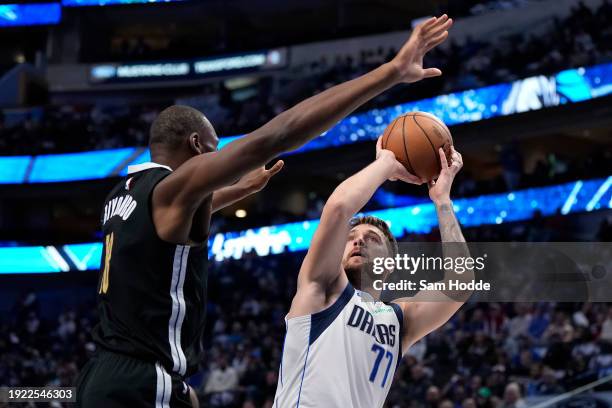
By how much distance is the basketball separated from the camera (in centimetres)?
384

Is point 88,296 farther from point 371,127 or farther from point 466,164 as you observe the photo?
point 466,164

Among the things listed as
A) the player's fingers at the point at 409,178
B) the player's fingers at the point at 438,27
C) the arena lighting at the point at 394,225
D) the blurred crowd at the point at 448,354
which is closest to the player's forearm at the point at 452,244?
the player's fingers at the point at 409,178

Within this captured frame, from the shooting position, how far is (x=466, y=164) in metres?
23.2

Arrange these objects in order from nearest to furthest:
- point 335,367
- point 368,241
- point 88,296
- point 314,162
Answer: point 335,367 < point 368,241 < point 314,162 < point 88,296

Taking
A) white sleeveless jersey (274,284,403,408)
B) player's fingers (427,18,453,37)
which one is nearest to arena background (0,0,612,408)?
white sleeveless jersey (274,284,403,408)

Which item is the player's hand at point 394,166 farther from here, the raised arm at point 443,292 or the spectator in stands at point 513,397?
the spectator in stands at point 513,397

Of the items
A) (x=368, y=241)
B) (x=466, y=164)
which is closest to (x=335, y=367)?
(x=368, y=241)

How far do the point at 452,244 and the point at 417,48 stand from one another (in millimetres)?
1162

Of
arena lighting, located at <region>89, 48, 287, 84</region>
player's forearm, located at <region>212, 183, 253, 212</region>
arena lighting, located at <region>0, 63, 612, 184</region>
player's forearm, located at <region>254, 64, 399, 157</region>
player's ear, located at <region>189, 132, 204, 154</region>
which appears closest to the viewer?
player's forearm, located at <region>254, 64, 399, 157</region>

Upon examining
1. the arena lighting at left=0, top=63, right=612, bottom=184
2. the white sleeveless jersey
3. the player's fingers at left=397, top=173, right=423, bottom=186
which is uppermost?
the arena lighting at left=0, top=63, right=612, bottom=184

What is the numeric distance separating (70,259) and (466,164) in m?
11.2

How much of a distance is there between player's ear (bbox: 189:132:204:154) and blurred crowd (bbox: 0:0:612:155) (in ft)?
52.5

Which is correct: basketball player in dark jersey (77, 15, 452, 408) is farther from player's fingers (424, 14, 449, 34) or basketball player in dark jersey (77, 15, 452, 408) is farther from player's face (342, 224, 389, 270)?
player's face (342, 224, 389, 270)

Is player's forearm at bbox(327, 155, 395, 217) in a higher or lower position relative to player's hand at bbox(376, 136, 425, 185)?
lower
